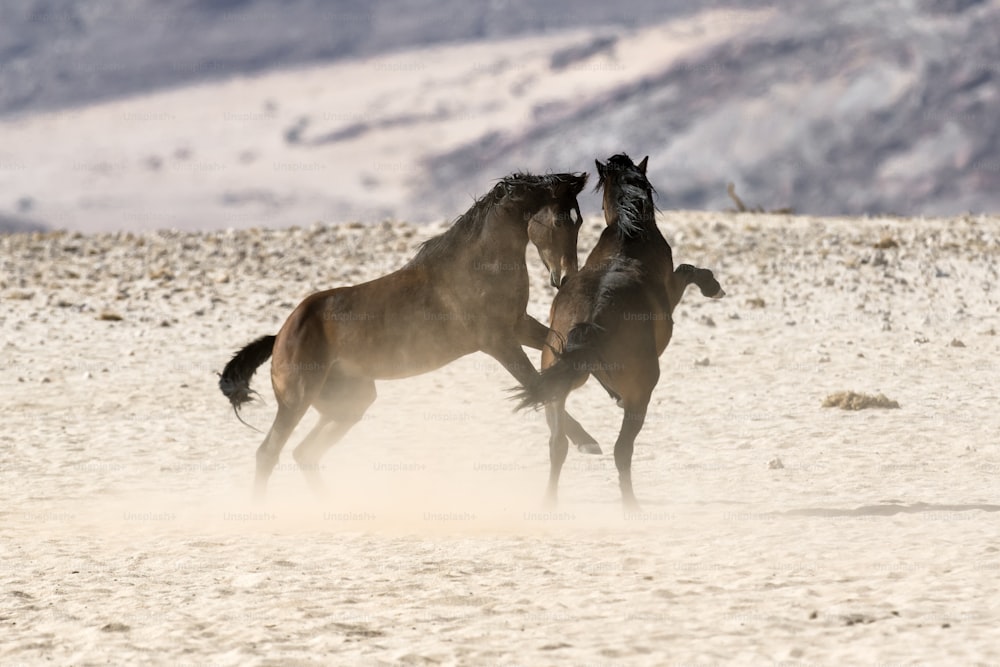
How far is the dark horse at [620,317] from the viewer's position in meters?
9.19

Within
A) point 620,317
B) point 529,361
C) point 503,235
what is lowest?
point 529,361

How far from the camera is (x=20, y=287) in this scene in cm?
2350

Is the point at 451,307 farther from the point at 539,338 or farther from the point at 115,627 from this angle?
the point at 115,627

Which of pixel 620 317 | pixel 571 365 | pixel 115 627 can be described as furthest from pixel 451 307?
pixel 115 627

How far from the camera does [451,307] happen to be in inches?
387

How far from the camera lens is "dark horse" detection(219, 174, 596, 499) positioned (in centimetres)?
959

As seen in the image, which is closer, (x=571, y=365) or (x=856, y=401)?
(x=571, y=365)

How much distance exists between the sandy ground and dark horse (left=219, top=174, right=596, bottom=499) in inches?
48.6

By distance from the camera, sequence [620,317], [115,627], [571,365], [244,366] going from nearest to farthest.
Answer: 1. [115,627]
2. [571,365]
3. [620,317]
4. [244,366]

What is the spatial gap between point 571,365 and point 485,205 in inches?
61.6

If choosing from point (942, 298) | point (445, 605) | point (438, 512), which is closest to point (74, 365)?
point (438, 512)

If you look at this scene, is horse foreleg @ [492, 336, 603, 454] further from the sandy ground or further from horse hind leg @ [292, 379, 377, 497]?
horse hind leg @ [292, 379, 377, 497]

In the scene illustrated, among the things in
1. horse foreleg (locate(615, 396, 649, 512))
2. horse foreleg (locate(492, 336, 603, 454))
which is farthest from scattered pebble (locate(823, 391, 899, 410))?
horse foreleg (locate(492, 336, 603, 454))

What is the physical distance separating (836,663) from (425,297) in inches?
191
